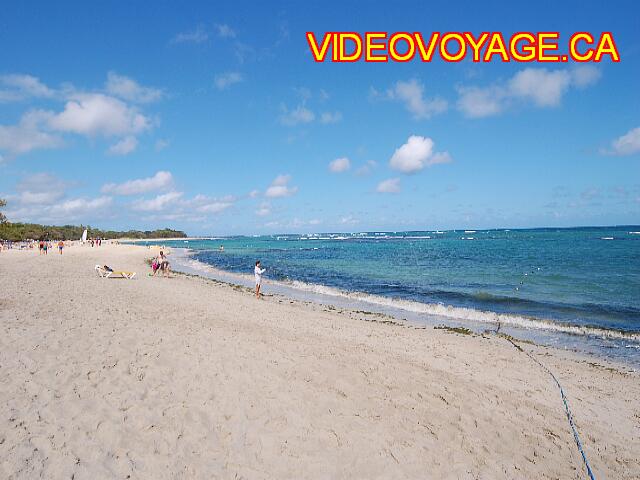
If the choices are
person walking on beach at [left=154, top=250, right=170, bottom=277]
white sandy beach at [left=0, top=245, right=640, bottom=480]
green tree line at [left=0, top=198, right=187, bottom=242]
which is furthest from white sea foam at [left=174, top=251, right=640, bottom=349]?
green tree line at [left=0, top=198, right=187, bottom=242]

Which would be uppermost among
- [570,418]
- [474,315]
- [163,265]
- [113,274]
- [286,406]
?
[163,265]

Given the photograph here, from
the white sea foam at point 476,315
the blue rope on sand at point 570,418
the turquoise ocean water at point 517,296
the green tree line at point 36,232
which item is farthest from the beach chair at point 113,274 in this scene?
the green tree line at point 36,232

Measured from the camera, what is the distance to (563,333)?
1384 centimetres

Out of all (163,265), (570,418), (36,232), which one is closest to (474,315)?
(570,418)

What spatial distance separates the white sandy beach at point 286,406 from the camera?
4.91m

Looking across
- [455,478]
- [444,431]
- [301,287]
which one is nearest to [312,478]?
[455,478]

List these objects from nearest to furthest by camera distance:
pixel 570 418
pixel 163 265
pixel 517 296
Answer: pixel 570 418
pixel 517 296
pixel 163 265

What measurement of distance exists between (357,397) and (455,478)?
2.18 meters

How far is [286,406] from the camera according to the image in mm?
6246

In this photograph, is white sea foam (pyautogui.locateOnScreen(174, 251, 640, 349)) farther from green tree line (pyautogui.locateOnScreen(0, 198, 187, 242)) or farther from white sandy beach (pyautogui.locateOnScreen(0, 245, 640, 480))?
green tree line (pyautogui.locateOnScreen(0, 198, 187, 242))

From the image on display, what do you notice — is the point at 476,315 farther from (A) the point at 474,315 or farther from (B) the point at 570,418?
(B) the point at 570,418

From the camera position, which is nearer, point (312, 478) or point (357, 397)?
point (312, 478)

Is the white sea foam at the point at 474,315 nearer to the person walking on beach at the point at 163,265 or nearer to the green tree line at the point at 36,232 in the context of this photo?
the person walking on beach at the point at 163,265

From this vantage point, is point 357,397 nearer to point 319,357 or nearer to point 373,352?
point 319,357
